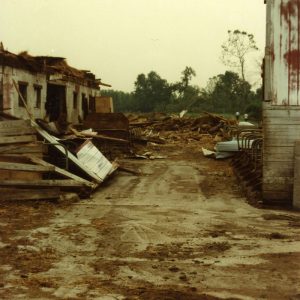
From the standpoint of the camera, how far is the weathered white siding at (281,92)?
1230 centimetres

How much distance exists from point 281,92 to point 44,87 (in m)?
17.9

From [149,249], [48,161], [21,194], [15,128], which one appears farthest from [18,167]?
[149,249]

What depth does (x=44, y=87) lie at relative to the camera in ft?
91.0

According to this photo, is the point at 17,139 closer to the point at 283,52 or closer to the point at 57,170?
the point at 57,170

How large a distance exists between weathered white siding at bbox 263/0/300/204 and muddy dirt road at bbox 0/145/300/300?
1.08 metres

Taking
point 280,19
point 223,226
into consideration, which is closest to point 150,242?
point 223,226

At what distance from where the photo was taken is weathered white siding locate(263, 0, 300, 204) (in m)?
12.3

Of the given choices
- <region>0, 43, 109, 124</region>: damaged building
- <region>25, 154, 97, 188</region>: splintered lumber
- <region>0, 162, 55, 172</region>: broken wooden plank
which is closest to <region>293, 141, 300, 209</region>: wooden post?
<region>25, 154, 97, 188</region>: splintered lumber

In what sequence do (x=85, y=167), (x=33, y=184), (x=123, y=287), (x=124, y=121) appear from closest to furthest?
(x=123, y=287) → (x=33, y=184) → (x=85, y=167) → (x=124, y=121)

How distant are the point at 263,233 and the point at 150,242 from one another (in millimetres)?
2195

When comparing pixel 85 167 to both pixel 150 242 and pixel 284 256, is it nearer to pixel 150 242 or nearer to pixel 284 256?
pixel 150 242

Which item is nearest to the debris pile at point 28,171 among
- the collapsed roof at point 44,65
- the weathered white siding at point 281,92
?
the weathered white siding at point 281,92

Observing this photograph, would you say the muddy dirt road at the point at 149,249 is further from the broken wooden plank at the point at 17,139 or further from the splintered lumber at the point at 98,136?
the splintered lumber at the point at 98,136

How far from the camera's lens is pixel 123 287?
6.17 meters
